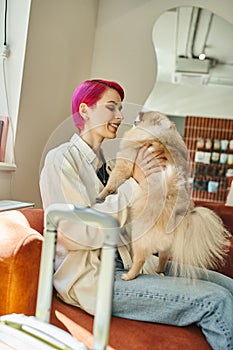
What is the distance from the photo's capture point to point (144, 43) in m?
2.29

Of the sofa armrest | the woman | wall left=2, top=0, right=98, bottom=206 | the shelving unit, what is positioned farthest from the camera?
the shelving unit

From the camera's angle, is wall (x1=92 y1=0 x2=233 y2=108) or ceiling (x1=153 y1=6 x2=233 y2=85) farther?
ceiling (x1=153 y1=6 x2=233 y2=85)

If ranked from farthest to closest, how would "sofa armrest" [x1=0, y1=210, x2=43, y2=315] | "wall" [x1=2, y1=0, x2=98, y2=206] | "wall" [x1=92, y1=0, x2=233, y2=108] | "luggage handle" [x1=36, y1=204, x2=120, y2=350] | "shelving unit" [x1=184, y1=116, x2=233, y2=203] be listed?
"shelving unit" [x1=184, y1=116, x2=233, y2=203] → "wall" [x1=92, y1=0, x2=233, y2=108] → "wall" [x1=2, y1=0, x2=98, y2=206] → "sofa armrest" [x1=0, y1=210, x2=43, y2=315] → "luggage handle" [x1=36, y1=204, x2=120, y2=350]

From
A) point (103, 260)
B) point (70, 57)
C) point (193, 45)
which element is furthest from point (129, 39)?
point (103, 260)

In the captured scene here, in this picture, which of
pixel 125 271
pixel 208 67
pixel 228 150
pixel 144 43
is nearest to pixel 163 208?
pixel 125 271

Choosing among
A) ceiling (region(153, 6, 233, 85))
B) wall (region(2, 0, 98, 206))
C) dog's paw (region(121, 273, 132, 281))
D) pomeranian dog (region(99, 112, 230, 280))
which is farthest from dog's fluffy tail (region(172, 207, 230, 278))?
ceiling (region(153, 6, 233, 85))

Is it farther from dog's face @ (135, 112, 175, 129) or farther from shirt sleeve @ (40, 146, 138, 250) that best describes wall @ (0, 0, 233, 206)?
dog's face @ (135, 112, 175, 129)

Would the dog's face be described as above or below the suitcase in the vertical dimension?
above

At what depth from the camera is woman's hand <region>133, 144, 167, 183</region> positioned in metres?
0.87

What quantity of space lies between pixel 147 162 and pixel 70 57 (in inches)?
50.3

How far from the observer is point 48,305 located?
2.29 ft

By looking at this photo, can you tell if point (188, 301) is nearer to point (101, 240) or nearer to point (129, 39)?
point (101, 240)

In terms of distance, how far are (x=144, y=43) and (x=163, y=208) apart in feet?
5.43

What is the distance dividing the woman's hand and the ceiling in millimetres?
1702
